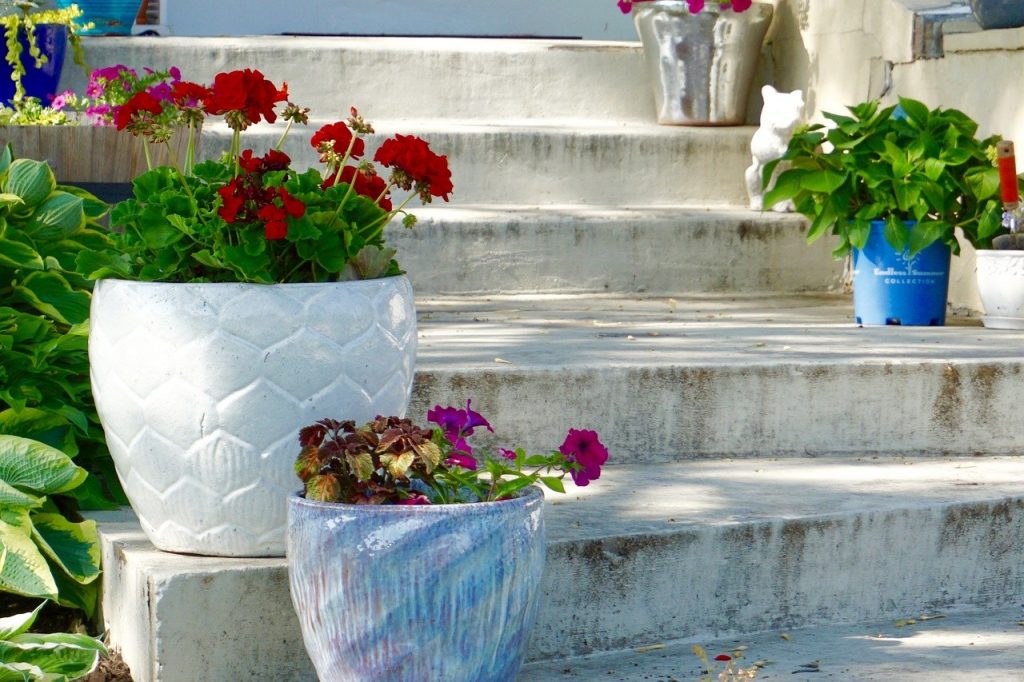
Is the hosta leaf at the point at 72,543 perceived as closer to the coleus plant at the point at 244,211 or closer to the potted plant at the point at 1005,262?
the coleus plant at the point at 244,211

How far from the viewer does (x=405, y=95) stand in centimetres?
457

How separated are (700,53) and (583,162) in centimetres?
57

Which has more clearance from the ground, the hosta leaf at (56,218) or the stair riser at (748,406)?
the hosta leaf at (56,218)

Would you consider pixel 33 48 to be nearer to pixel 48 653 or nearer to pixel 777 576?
pixel 48 653

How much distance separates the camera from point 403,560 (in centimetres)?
168

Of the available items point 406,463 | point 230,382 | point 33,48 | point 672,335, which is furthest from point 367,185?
point 33,48

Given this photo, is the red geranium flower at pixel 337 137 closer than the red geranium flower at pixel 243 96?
No

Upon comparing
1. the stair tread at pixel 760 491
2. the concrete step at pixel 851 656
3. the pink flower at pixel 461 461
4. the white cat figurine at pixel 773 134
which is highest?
the white cat figurine at pixel 773 134

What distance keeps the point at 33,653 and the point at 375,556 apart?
52 cm

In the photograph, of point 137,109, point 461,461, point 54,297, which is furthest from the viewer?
point 54,297

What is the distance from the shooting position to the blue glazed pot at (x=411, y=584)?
168 cm

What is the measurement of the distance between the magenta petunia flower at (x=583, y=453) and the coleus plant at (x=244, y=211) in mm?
386

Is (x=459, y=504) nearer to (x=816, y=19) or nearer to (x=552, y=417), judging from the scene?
(x=552, y=417)

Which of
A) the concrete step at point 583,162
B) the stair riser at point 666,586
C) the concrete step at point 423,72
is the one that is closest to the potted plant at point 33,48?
the concrete step at point 423,72
